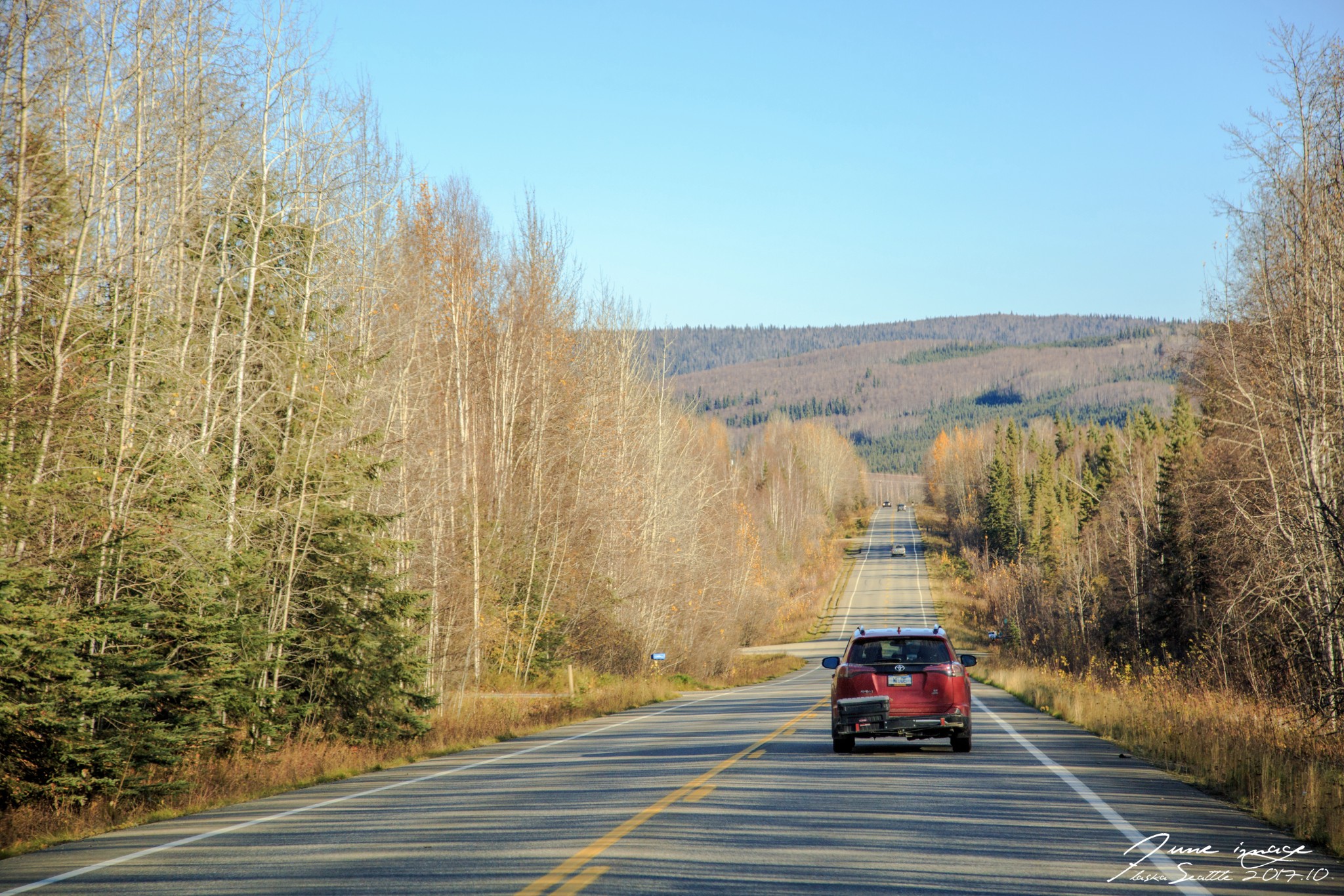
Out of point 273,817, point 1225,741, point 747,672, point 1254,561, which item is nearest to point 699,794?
point 273,817

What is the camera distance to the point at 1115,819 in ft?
32.1

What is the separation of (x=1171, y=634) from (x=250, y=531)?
1262 inches

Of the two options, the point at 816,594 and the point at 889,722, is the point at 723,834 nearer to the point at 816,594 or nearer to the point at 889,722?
the point at 889,722

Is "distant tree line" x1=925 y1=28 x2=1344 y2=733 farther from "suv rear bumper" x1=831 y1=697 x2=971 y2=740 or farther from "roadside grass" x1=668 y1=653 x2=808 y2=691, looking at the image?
"roadside grass" x1=668 y1=653 x2=808 y2=691

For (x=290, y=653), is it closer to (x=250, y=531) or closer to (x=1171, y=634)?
(x=250, y=531)

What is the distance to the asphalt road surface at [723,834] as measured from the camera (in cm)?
730

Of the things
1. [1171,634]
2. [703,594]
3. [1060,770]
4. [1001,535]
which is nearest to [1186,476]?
[1171,634]

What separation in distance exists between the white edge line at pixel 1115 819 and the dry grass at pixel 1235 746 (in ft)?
4.29

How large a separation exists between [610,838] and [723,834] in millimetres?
922

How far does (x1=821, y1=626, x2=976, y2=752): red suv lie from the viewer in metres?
15.0

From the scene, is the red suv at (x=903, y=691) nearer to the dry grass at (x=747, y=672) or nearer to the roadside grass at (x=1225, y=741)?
the roadside grass at (x=1225, y=741)

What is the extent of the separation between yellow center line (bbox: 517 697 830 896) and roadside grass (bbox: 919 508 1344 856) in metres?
5.49

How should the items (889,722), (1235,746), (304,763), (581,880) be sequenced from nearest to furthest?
(581,880), (1235,746), (889,722), (304,763)

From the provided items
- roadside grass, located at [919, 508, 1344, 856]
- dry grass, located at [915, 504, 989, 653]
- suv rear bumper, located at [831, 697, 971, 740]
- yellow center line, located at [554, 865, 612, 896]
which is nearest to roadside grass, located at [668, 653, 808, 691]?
dry grass, located at [915, 504, 989, 653]
